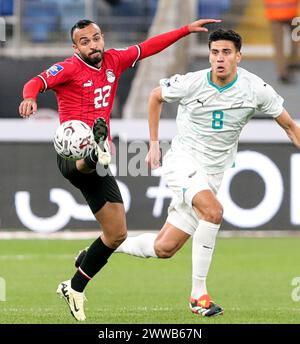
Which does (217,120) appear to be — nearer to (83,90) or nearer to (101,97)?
(101,97)

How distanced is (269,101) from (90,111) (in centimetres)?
143

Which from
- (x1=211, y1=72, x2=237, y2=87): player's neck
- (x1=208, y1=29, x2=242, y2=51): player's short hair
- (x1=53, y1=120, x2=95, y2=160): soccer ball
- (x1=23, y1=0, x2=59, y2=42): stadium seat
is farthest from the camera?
(x1=23, y1=0, x2=59, y2=42): stadium seat

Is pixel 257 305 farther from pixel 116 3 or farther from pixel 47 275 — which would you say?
pixel 116 3

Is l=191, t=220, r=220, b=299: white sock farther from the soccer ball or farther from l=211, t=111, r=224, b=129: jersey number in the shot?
the soccer ball

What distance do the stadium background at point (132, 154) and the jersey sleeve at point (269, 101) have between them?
2138 mm

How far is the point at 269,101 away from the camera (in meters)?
8.81

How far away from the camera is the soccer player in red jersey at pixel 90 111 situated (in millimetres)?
8578

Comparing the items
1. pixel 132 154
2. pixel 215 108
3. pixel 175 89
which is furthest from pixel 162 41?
pixel 132 154

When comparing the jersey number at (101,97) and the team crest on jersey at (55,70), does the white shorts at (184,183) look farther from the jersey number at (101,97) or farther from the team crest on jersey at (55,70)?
the team crest on jersey at (55,70)

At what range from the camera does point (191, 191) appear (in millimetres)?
8664

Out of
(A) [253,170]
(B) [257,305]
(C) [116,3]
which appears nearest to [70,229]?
(A) [253,170]

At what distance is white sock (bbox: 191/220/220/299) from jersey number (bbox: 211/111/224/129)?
859mm

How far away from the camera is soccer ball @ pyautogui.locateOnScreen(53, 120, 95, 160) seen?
8305 millimetres

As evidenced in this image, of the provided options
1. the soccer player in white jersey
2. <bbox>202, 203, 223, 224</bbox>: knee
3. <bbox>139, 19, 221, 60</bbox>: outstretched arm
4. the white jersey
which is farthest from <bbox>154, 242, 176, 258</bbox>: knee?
<bbox>139, 19, 221, 60</bbox>: outstretched arm
